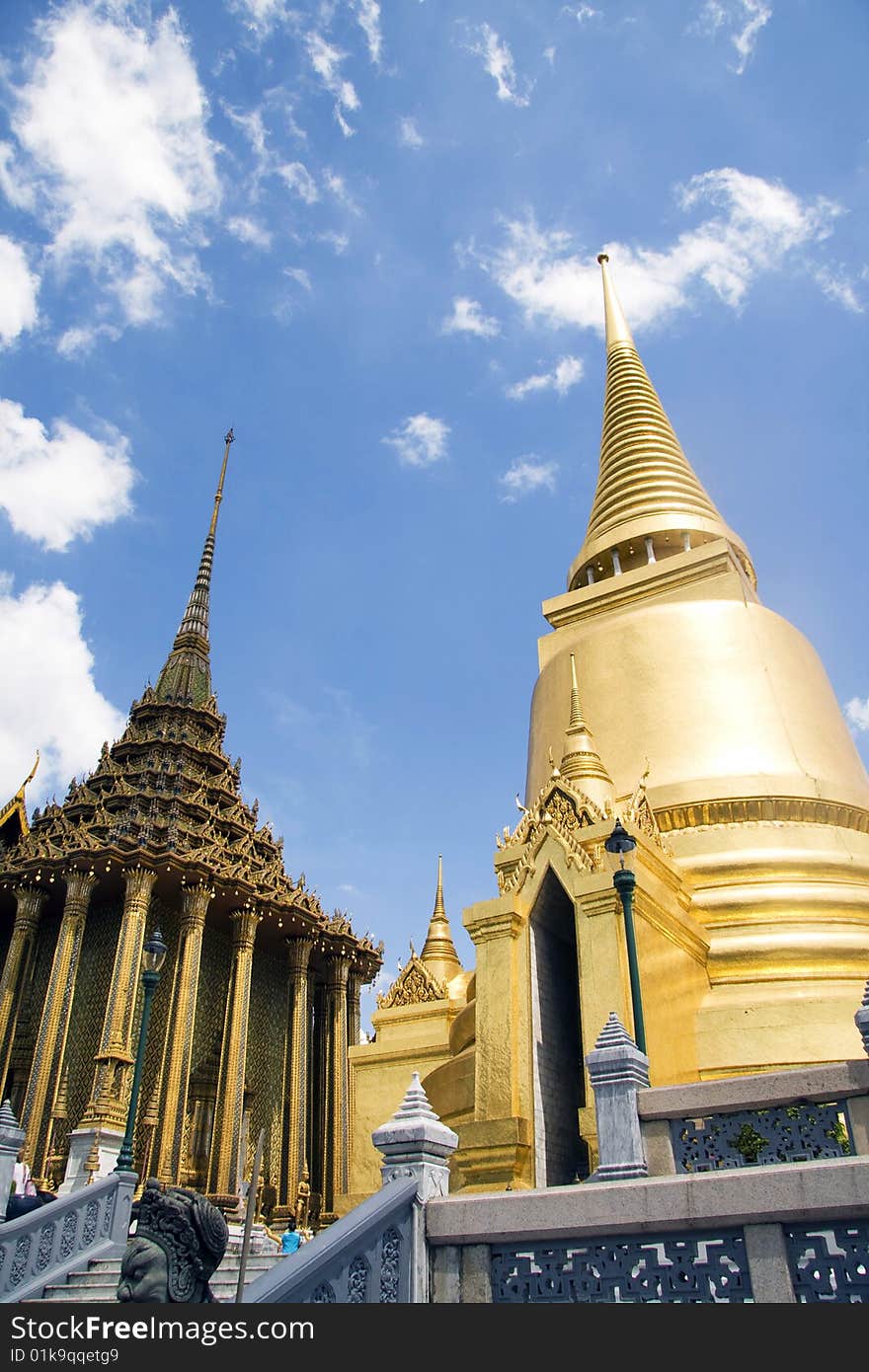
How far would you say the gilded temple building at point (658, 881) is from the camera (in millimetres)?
11562

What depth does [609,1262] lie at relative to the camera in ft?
16.1

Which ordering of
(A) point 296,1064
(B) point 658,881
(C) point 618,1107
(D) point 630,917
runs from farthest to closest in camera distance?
(A) point 296,1064
(B) point 658,881
(D) point 630,917
(C) point 618,1107

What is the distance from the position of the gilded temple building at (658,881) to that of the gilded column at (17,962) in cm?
1130

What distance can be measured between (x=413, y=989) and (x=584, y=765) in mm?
5429

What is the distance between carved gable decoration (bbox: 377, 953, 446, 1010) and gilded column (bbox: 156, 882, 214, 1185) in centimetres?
733

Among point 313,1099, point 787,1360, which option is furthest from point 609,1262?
point 313,1099

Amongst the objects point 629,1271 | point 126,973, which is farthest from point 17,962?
point 629,1271

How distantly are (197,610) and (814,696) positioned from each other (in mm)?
23686

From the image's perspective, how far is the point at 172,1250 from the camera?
463cm

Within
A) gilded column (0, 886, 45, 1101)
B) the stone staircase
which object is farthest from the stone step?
gilded column (0, 886, 45, 1101)

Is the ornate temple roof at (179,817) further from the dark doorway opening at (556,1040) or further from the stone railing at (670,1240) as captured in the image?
the stone railing at (670,1240)

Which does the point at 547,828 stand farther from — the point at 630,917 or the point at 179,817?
the point at 179,817

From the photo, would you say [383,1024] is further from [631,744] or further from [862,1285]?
[862,1285]

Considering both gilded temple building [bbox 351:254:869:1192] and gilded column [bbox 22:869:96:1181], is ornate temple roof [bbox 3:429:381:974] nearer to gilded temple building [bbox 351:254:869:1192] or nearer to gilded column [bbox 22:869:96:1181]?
gilded column [bbox 22:869:96:1181]
